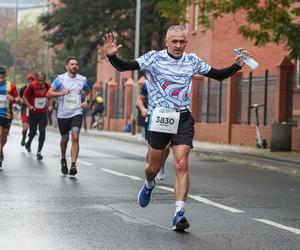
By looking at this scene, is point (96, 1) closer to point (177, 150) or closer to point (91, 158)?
point (91, 158)

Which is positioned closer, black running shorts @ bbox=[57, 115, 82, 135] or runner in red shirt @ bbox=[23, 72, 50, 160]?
black running shorts @ bbox=[57, 115, 82, 135]

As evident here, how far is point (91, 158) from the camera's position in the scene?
61.9 ft

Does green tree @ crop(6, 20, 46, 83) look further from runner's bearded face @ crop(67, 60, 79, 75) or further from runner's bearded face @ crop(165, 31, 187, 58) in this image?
runner's bearded face @ crop(165, 31, 187, 58)

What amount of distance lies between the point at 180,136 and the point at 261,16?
45.3ft

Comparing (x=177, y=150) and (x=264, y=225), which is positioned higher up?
(x=177, y=150)

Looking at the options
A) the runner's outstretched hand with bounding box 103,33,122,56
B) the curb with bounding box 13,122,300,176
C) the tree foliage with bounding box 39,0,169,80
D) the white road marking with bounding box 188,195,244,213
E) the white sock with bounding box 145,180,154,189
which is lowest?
the curb with bounding box 13,122,300,176

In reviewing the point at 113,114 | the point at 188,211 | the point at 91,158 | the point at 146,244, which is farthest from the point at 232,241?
the point at 113,114

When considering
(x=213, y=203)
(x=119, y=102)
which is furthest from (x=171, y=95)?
(x=119, y=102)

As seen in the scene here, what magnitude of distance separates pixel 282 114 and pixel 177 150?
57.3ft

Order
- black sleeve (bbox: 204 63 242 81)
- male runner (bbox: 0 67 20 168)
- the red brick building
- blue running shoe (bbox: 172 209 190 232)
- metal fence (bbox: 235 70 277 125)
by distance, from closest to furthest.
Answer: blue running shoe (bbox: 172 209 190 232) < black sleeve (bbox: 204 63 242 81) < male runner (bbox: 0 67 20 168) < the red brick building < metal fence (bbox: 235 70 277 125)

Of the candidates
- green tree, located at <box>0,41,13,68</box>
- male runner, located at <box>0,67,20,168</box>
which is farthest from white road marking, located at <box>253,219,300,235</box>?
green tree, located at <box>0,41,13,68</box>

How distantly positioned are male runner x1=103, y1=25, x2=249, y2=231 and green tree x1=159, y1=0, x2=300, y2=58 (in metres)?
12.4

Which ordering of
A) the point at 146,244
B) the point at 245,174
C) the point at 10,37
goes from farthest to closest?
the point at 10,37, the point at 245,174, the point at 146,244

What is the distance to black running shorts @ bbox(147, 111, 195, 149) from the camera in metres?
8.35
